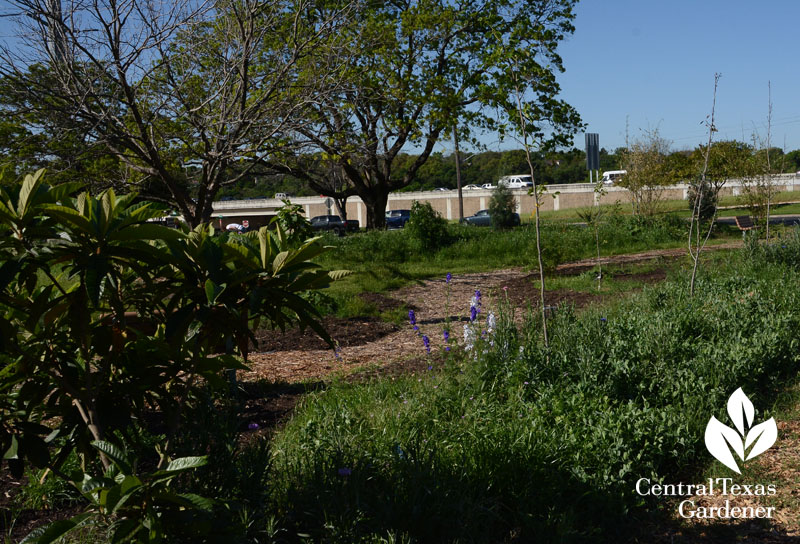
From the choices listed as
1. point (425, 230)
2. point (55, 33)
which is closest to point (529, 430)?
point (55, 33)

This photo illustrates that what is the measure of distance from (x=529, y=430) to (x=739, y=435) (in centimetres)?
135

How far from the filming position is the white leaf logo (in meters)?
3.82

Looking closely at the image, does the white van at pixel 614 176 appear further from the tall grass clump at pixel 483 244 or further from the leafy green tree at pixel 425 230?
the leafy green tree at pixel 425 230

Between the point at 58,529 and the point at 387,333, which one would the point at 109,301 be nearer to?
the point at 58,529

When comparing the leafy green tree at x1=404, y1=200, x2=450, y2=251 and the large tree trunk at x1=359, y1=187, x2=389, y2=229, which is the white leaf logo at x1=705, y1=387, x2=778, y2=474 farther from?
the large tree trunk at x1=359, y1=187, x2=389, y2=229

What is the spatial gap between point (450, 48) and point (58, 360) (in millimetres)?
16799

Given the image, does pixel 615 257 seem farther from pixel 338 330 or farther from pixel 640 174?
pixel 640 174

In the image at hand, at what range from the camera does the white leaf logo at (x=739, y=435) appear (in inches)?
151

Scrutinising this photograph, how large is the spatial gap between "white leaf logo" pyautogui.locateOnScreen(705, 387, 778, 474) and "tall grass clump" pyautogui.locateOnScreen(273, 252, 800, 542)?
0.38 ft

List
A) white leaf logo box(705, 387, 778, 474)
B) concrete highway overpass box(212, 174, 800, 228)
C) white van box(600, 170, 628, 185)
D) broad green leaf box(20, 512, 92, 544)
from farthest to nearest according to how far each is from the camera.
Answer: concrete highway overpass box(212, 174, 800, 228)
white van box(600, 170, 628, 185)
white leaf logo box(705, 387, 778, 474)
broad green leaf box(20, 512, 92, 544)

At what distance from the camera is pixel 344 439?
3176 millimetres

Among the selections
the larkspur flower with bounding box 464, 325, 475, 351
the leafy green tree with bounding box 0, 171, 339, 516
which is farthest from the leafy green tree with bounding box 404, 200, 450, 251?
the leafy green tree with bounding box 0, 171, 339, 516

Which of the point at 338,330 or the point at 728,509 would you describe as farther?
the point at 338,330

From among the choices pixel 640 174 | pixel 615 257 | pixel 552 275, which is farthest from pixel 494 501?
pixel 640 174
